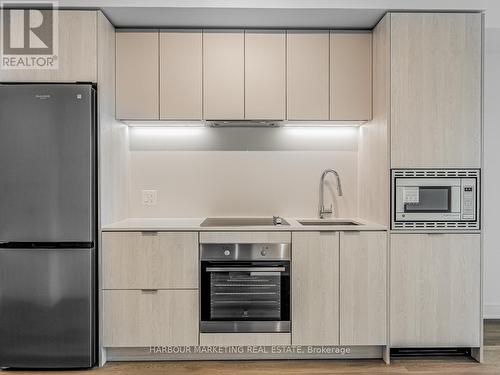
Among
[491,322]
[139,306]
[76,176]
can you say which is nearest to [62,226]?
[76,176]

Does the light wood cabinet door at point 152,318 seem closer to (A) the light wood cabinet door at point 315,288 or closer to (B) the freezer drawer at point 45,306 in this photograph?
(B) the freezer drawer at point 45,306

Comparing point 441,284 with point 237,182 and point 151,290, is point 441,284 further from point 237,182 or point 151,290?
point 151,290

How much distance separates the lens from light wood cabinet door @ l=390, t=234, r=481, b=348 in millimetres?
2771

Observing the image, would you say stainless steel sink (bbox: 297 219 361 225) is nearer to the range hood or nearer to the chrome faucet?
the chrome faucet

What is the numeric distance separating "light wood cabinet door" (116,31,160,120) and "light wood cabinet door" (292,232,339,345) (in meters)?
1.40

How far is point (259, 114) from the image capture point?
10.00ft

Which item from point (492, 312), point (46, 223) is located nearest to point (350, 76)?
point (46, 223)

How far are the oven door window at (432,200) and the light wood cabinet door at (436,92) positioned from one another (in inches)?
7.4

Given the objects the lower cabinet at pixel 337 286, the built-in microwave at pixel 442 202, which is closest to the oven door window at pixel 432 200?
the built-in microwave at pixel 442 202

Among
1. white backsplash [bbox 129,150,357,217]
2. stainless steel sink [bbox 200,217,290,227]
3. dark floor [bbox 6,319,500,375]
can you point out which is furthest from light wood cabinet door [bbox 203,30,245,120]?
dark floor [bbox 6,319,500,375]

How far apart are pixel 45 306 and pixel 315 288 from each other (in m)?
1.71

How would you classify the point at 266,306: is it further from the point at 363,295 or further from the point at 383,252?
the point at 383,252

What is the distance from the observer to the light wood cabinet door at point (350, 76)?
3.05 meters

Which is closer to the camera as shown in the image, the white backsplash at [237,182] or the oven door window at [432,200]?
the oven door window at [432,200]
